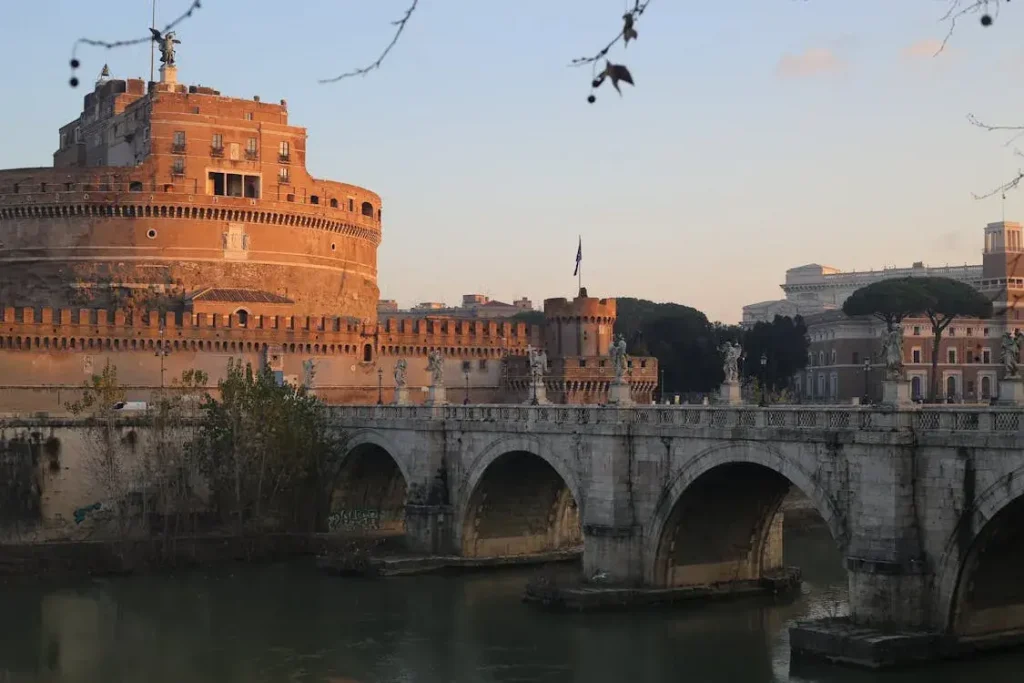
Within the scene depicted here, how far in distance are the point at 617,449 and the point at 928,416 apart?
8.84 metres

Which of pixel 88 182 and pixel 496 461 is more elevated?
pixel 88 182

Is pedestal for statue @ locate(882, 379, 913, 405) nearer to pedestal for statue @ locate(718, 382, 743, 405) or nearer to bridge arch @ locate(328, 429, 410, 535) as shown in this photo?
pedestal for statue @ locate(718, 382, 743, 405)

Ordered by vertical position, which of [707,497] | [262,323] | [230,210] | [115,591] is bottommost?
[115,591]

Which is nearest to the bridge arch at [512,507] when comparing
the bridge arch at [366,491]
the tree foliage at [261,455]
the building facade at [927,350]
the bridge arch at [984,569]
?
the bridge arch at [366,491]

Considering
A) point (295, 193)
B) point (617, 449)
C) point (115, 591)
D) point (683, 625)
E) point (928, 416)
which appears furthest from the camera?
point (295, 193)

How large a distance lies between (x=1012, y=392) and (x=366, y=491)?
25.3 metres

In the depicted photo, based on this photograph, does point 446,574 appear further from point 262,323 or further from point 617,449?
point 262,323

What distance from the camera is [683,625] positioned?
29.4 m

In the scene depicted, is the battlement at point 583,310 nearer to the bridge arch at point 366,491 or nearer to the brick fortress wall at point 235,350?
the brick fortress wall at point 235,350

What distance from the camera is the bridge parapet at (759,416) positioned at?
22984 millimetres

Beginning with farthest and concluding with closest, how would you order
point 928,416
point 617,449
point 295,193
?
point 295,193, point 617,449, point 928,416

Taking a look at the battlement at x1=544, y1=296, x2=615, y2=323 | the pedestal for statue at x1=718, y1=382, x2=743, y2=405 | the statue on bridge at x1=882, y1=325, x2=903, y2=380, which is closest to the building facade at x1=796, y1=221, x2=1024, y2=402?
the battlement at x1=544, y1=296, x2=615, y2=323

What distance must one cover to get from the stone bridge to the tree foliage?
1475 millimetres

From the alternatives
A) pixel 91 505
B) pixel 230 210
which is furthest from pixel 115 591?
pixel 230 210
